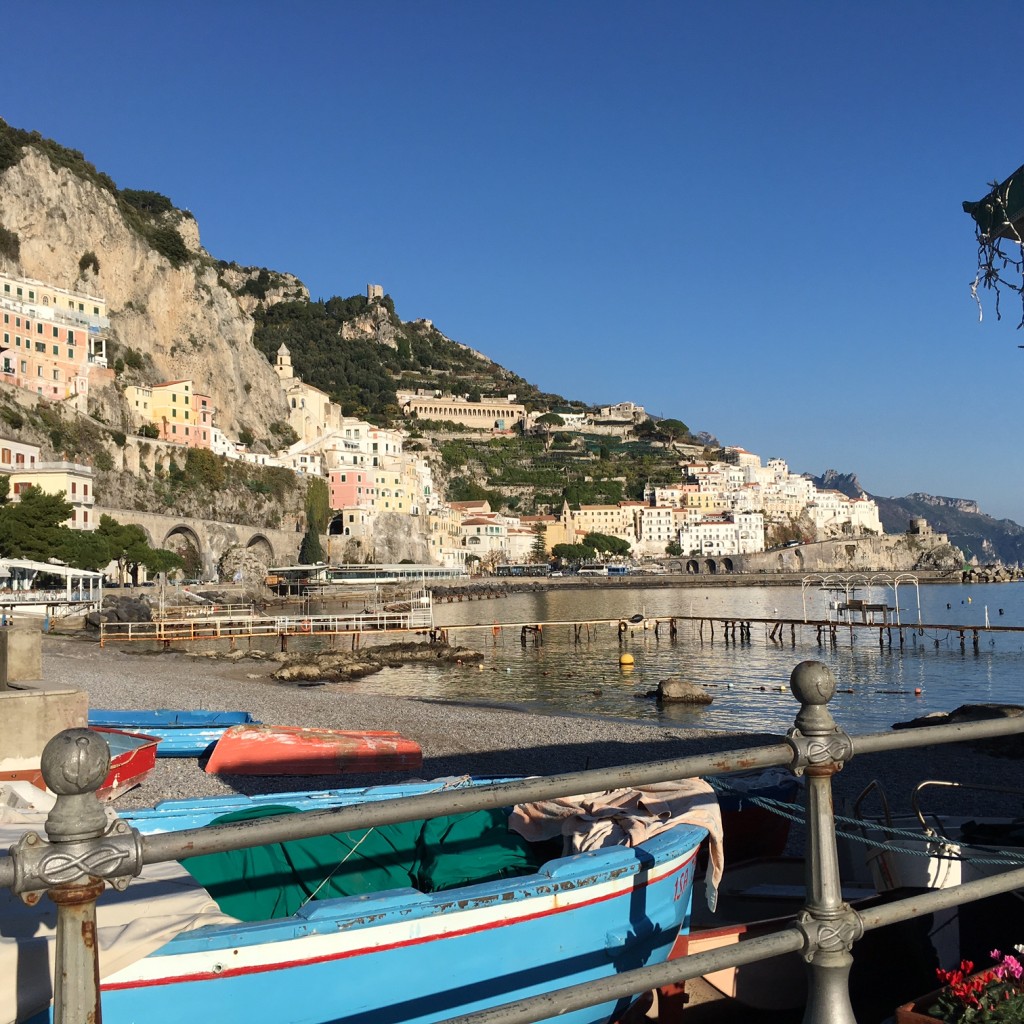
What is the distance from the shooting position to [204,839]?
6.05ft

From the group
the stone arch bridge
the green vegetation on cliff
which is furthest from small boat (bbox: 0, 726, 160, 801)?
the green vegetation on cliff

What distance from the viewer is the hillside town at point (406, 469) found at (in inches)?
2581

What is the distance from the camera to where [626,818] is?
15.4ft

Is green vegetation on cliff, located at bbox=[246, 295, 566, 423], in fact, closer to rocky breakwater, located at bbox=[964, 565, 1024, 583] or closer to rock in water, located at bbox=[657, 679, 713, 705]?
rocky breakwater, located at bbox=[964, 565, 1024, 583]

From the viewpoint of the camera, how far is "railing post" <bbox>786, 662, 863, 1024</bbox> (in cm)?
241

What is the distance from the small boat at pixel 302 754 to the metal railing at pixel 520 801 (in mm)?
11098

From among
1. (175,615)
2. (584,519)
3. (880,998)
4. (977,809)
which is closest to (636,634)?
(175,615)

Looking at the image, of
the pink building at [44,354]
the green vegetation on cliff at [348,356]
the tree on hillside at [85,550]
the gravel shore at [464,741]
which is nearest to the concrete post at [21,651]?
the gravel shore at [464,741]

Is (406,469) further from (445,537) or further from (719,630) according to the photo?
(719,630)

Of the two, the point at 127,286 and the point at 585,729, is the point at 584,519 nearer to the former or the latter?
the point at 127,286

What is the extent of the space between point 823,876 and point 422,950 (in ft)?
5.77

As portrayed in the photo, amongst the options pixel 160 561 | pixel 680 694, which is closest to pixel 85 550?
pixel 160 561

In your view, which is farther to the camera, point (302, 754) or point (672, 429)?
point (672, 429)

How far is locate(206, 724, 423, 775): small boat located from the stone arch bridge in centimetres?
5065
